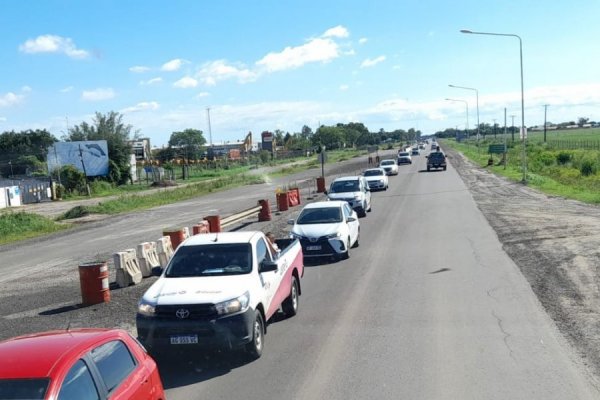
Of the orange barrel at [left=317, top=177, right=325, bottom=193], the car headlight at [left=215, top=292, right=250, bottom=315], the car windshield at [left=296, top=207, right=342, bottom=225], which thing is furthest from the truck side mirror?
the orange barrel at [left=317, top=177, right=325, bottom=193]

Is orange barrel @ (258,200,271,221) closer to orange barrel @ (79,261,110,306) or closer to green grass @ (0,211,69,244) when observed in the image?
green grass @ (0,211,69,244)

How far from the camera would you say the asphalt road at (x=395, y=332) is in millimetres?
7648

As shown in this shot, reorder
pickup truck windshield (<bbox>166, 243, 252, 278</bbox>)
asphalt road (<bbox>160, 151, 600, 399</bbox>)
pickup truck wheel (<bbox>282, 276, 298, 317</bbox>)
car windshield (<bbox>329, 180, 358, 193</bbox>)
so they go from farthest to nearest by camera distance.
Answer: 1. car windshield (<bbox>329, 180, 358, 193</bbox>)
2. pickup truck wheel (<bbox>282, 276, 298, 317</bbox>)
3. pickup truck windshield (<bbox>166, 243, 252, 278</bbox>)
4. asphalt road (<bbox>160, 151, 600, 399</bbox>)

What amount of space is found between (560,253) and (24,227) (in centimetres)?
2572

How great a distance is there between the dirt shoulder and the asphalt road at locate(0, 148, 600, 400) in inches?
13.1

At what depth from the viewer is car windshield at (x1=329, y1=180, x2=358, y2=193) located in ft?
94.1

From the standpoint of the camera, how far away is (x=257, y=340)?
29.2ft

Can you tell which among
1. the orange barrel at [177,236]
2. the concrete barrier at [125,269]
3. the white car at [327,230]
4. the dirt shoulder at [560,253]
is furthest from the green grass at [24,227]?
the dirt shoulder at [560,253]

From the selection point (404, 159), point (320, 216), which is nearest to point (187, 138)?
point (404, 159)

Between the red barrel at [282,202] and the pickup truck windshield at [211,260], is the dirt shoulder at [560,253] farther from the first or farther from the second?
the red barrel at [282,202]

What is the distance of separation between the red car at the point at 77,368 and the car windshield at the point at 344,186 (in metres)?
23.2

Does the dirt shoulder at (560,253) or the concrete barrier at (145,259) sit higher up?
the concrete barrier at (145,259)

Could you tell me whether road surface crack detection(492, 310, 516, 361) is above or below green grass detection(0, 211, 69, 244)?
above

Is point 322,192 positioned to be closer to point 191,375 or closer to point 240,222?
point 240,222
